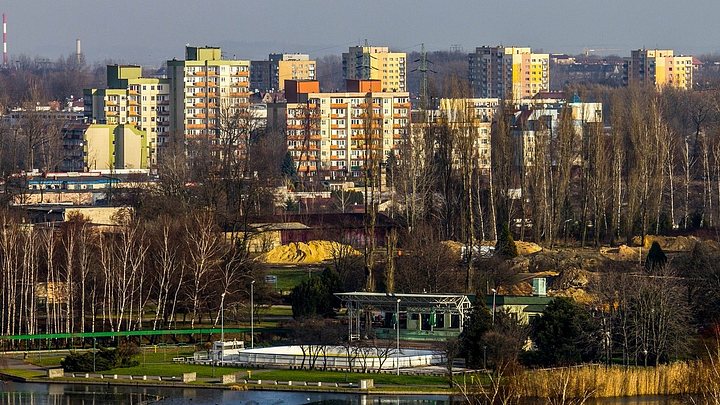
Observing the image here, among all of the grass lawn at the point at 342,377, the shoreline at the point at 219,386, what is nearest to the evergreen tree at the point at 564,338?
the grass lawn at the point at 342,377

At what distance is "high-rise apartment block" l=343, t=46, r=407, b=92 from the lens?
503 ft

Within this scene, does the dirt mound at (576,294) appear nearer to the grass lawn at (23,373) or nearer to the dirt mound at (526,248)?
the dirt mound at (526,248)

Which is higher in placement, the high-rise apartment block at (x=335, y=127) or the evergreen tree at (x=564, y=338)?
the high-rise apartment block at (x=335, y=127)

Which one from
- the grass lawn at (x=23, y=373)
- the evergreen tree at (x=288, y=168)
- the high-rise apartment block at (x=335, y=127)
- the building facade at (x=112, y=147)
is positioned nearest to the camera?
the grass lawn at (x=23, y=373)

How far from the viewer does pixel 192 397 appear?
3719cm

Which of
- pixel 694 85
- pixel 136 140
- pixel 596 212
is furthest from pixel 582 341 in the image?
pixel 694 85

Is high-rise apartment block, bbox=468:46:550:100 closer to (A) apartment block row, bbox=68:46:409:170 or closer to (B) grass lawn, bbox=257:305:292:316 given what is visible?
(A) apartment block row, bbox=68:46:409:170

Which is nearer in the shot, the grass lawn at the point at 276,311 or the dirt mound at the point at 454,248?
the grass lawn at the point at 276,311

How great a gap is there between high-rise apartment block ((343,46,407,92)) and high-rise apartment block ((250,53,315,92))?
521 centimetres

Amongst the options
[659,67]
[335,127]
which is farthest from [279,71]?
[335,127]

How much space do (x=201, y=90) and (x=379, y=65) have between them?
45.8 m

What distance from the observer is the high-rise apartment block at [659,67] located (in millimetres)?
163250

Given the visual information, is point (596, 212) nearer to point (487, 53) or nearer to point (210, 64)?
point (210, 64)

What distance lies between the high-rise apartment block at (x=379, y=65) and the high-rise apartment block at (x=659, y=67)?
20.9m
